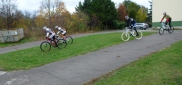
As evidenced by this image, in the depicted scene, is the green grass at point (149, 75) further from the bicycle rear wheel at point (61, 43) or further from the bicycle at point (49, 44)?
the bicycle rear wheel at point (61, 43)

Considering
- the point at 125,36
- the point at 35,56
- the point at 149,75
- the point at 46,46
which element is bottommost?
the point at 35,56

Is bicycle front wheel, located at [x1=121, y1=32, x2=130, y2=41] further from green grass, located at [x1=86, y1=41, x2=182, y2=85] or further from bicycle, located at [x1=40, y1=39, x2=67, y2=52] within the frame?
green grass, located at [x1=86, y1=41, x2=182, y2=85]

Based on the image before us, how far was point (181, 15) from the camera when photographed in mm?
26406

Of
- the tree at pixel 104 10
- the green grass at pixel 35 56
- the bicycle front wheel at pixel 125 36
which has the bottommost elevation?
the green grass at pixel 35 56

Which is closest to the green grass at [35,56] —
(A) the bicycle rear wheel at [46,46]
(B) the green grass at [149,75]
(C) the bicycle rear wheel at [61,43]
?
(A) the bicycle rear wheel at [46,46]

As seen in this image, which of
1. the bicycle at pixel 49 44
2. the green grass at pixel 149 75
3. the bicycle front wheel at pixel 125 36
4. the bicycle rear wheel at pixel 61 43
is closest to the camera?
the green grass at pixel 149 75

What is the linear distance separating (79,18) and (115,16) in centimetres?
1542

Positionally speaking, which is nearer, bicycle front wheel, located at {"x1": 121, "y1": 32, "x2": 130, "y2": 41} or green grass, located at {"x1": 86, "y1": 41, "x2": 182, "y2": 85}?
green grass, located at {"x1": 86, "y1": 41, "x2": 182, "y2": 85}

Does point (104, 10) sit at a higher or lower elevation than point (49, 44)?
higher

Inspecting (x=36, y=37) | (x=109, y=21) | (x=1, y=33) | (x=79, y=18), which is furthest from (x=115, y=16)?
(x=1, y=33)

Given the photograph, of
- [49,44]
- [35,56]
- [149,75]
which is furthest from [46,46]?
[149,75]

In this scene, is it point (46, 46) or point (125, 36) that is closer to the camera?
point (46, 46)

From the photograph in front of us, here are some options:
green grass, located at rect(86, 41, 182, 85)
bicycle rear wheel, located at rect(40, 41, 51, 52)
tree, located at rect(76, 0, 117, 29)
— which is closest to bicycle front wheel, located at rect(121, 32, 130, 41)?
bicycle rear wheel, located at rect(40, 41, 51, 52)

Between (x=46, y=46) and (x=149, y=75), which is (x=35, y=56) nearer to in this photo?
(x=46, y=46)
